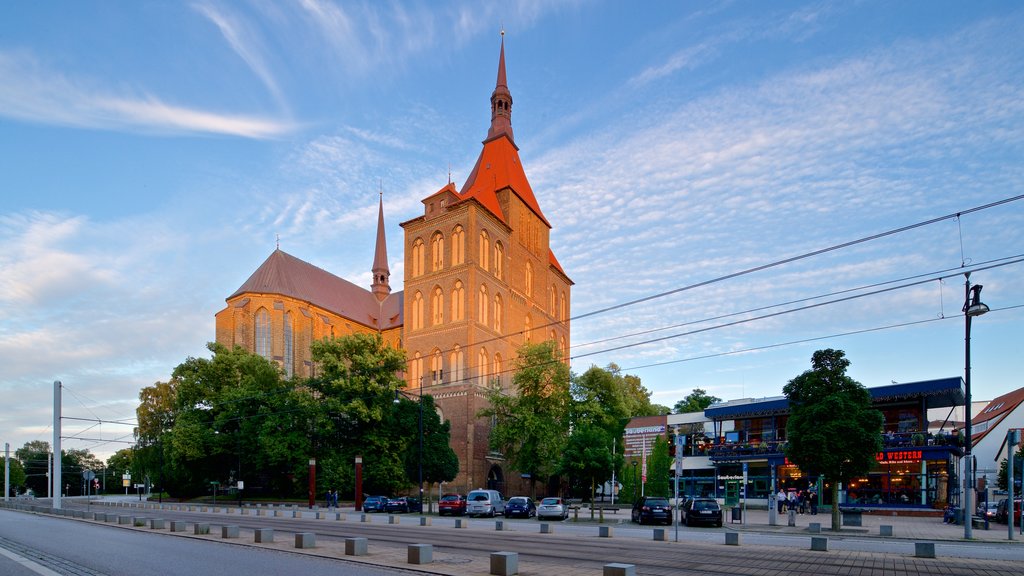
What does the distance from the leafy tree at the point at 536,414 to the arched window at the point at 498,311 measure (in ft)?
43.7

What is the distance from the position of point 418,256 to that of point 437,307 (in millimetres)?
6441

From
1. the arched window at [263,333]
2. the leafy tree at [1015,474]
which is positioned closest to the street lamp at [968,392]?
the leafy tree at [1015,474]

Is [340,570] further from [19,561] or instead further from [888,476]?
[888,476]

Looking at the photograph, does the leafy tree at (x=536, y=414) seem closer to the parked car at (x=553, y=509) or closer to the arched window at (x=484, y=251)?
the parked car at (x=553, y=509)

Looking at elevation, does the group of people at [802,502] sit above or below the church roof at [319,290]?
below

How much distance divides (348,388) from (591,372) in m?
21.0

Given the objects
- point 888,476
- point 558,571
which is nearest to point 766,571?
point 558,571

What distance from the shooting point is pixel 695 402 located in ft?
299

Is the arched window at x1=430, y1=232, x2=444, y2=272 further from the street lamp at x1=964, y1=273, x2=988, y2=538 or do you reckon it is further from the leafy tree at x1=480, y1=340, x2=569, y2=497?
the street lamp at x1=964, y1=273, x2=988, y2=538

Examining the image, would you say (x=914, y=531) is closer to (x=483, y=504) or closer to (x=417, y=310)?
(x=483, y=504)

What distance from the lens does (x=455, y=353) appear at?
6312cm

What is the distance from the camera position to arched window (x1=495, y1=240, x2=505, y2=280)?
67.8 meters

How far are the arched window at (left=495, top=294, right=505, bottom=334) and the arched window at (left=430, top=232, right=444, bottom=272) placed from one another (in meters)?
6.46

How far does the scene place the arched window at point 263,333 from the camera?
74562mm
